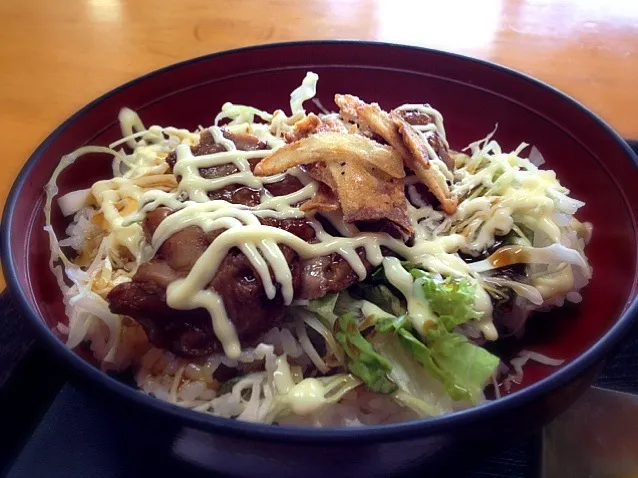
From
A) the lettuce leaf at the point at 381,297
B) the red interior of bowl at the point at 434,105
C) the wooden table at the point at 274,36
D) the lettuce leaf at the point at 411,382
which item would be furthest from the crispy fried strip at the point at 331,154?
the wooden table at the point at 274,36

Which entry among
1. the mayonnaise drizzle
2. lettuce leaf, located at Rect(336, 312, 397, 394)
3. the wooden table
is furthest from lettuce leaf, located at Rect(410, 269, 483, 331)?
the wooden table

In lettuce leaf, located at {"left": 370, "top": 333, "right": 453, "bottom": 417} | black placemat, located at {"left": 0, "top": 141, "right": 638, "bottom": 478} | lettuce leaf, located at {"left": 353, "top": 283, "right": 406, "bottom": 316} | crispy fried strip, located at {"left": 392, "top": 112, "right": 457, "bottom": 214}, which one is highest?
crispy fried strip, located at {"left": 392, "top": 112, "right": 457, "bottom": 214}

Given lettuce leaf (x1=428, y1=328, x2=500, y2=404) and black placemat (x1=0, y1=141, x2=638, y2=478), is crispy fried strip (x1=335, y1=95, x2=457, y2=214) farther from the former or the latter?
black placemat (x1=0, y1=141, x2=638, y2=478)

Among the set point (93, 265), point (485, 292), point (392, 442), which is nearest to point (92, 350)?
point (93, 265)

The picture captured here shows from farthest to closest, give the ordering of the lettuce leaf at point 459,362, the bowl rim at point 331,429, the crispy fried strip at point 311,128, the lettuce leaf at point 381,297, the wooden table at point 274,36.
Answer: the wooden table at point 274,36 → the crispy fried strip at point 311,128 → the lettuce leaf at point 381,297 → the lettuce leaf at point 459,362 → the bowl rim at point 331,429

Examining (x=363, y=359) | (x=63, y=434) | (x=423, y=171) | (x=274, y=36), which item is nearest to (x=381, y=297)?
(x=363, y=359)

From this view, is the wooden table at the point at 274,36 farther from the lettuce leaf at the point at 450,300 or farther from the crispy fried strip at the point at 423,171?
the lettuce leaf at the point at 450,300

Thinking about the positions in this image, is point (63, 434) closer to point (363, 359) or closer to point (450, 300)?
point (363, 359)
